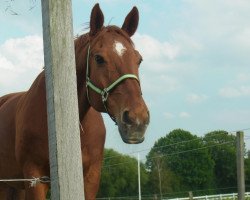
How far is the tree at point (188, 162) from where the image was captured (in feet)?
193

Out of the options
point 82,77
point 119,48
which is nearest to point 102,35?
point 119,48

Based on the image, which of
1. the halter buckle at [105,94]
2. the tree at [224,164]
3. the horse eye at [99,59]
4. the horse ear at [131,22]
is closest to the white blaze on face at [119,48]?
the horse eye at [99,59]

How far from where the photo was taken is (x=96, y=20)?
4.13 m

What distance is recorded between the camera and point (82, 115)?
14.4ft

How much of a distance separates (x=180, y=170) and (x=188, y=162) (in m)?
2.33

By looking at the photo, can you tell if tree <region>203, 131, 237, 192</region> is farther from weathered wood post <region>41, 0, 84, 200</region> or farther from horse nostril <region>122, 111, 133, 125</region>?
weathered wood post <region>41, 0, 84, 200</region>

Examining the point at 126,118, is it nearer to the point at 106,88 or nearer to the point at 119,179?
the point at 106,88

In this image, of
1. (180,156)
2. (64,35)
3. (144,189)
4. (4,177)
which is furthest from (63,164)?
(180,156)

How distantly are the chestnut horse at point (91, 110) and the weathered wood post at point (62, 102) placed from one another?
0.72 meters

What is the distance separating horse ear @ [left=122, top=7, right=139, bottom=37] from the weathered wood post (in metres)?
1.60

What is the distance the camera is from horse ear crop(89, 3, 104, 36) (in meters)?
4.05

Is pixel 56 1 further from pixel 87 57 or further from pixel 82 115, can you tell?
pixel 82 115

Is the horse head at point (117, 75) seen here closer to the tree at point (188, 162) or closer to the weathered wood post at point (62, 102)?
the weathered wood post at point (62, 102)

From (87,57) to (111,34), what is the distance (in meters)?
0.33
